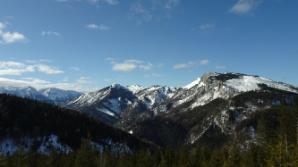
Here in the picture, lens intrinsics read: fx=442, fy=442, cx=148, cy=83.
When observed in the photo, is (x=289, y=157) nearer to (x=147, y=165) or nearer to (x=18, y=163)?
(x=18, y=163)

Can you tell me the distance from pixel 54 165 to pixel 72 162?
588 centimetres

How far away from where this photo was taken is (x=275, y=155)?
55.3 metres

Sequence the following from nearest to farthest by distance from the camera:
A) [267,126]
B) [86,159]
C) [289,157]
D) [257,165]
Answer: [289,157] → [86,159] → [257,165] → [267,126]

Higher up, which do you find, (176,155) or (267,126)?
(267,126)

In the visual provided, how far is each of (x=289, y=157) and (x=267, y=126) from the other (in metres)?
62.1

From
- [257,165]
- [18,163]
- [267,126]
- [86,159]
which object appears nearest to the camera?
[18,163]

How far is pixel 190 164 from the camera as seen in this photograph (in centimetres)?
11700

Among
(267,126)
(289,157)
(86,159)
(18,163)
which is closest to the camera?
(289,157)

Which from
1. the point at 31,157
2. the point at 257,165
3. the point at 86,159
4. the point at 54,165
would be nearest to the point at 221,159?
the point at 257,165

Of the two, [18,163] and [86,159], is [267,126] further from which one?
[18,163]

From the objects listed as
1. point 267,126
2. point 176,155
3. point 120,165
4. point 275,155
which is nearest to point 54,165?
point 120,165

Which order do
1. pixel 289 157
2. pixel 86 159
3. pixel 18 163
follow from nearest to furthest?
pixel 289 157 → pixel 18 163 → pixel 86 159

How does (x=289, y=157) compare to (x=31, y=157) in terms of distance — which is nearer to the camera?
(x=289, y=157)

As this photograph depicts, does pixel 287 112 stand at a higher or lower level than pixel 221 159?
higher
